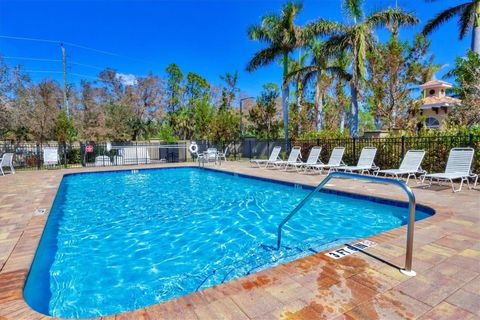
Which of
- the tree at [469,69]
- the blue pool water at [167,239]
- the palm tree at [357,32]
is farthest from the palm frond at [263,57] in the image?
the blue pool water at [167,239]

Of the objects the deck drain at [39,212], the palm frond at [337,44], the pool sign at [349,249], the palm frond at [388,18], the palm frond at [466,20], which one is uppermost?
the palm frond at [466,20]

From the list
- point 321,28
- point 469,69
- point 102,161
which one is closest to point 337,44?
point 321,28

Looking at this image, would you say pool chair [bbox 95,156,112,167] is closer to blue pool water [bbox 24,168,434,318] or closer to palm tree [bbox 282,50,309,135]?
blue pool water [bbox 24,168,434,318]

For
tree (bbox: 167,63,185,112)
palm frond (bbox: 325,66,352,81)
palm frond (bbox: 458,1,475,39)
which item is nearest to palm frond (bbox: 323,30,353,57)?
palm frond (bbox: 325,66,352,81)

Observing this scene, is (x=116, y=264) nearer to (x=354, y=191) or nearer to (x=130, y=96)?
(x=354, y=191)

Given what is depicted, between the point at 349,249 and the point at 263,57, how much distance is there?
1630cm

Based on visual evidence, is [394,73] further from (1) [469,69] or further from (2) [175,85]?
(2) [175,85]

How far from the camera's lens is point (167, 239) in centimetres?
480

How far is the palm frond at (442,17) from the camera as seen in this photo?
1641 cm

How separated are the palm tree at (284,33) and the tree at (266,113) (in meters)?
3.55

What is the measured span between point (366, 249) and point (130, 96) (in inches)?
1339

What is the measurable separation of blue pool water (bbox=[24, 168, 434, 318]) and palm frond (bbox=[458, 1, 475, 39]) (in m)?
16.9

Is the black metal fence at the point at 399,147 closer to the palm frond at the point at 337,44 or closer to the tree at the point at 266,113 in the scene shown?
the palm frond at the point at 337,44

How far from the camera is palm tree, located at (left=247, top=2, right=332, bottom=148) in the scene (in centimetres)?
1575
